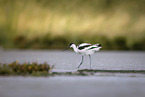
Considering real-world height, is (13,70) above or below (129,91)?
above

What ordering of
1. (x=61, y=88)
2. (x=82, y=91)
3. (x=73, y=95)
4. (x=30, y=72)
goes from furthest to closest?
(x=30, y=72) < (x=61, y=88) < (x=82, y=91) < (x=73, y=95)

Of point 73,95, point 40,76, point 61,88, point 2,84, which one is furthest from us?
point 40,76

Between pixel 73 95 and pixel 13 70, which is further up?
pixel 13 70

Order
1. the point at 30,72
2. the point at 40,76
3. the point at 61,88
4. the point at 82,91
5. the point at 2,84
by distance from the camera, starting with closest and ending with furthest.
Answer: the point at 82,91, the point at 61,88, the point at 2,84, the point at 40,76, the point at 30,72

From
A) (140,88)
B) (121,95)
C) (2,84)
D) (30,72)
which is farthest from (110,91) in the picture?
(30,72)

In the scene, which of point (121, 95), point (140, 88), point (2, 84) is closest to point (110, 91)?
point (121, 95)

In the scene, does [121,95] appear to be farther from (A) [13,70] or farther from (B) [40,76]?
(A) [13,70]

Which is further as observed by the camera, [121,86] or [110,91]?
[121,86]

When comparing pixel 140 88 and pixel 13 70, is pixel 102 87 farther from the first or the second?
pixel 13 70

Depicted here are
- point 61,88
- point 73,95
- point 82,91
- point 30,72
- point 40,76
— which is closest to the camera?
point 73,95

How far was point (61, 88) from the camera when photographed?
1243 cm

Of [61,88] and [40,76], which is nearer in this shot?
[61,88]

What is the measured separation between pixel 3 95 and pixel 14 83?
2962mm

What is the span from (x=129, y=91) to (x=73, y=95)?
9.56 ft
